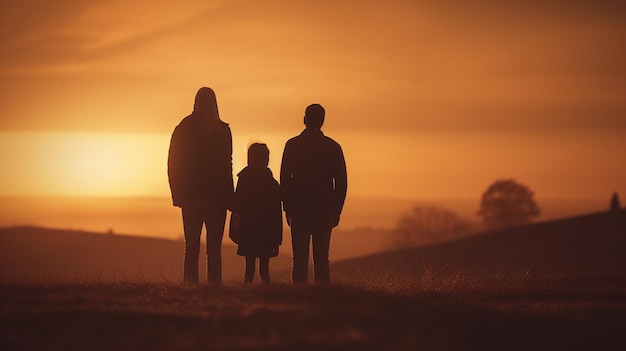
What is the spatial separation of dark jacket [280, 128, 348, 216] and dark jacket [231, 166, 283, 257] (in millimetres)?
400

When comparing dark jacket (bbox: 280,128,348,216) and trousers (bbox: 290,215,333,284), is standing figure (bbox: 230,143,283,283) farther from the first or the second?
trousers (bbox: 290,215,333,284)

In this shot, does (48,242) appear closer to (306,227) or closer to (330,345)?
(306,227)

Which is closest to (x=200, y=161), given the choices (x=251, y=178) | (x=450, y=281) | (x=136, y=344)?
(x=251, y=178)

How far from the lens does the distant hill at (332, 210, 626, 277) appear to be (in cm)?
4500

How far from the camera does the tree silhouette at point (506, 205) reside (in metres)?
95.9

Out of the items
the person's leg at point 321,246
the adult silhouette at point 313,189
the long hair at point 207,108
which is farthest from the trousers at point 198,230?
the person's leg at point 321,246

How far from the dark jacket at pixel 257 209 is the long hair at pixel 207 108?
1.03 m

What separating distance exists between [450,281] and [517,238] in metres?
38.9

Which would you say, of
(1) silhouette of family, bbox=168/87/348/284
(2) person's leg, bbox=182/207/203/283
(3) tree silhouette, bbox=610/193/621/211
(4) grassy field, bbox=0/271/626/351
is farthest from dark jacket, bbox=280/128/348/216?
(3) tree silhouette, bbox=610/193/621/211

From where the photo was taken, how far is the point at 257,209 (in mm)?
16672

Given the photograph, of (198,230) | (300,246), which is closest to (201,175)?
(198,230)

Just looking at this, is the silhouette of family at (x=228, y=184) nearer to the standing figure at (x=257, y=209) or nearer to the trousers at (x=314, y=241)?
the trousers at (x=314, y=241)

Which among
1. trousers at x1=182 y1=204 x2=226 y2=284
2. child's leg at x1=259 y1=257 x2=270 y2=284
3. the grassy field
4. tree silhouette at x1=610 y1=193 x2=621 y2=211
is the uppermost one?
tree silhouette at x1=610 y1=193 x2=621 y2=211

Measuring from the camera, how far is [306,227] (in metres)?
16.1
